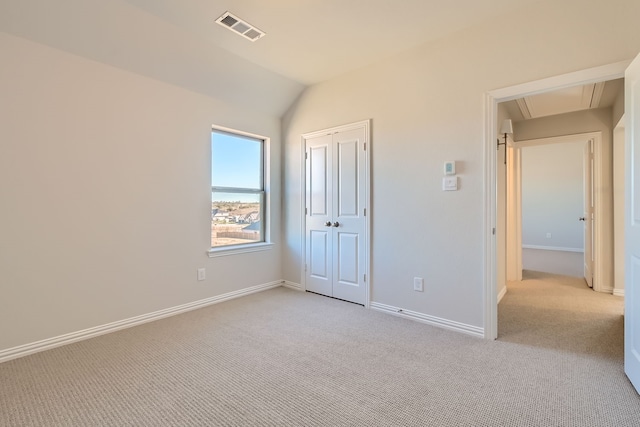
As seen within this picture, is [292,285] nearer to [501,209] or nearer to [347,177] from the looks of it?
[347,177]

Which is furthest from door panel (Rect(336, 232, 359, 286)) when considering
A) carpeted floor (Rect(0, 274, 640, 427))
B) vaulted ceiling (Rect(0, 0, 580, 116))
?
vaulted ceiling (Rect(0, 0, 580, 116))

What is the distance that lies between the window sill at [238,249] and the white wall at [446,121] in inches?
62.7

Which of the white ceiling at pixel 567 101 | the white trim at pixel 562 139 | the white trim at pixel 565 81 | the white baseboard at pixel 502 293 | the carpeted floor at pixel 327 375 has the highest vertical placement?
the white ceiling at pixel 567 101

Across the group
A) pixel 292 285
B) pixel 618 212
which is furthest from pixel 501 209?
pixel 292 285

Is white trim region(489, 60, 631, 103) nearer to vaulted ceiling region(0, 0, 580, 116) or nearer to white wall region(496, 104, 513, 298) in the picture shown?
vaulted ceiling region(0, 0, 580, 116)

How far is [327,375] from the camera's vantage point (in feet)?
6.89

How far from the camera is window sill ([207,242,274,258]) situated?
A: 369cm

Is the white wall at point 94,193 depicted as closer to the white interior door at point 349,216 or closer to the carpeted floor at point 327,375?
the carpeted floor at point 327,375

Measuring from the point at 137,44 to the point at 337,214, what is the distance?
265 cm

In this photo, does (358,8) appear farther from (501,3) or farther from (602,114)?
(602,114)

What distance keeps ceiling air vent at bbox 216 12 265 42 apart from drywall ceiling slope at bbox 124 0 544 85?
5 cm

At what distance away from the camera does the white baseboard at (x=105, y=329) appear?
7.83ft

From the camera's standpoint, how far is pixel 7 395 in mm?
1890

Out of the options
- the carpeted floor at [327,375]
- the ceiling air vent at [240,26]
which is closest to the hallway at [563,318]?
the carpeted floor at [327,375]
